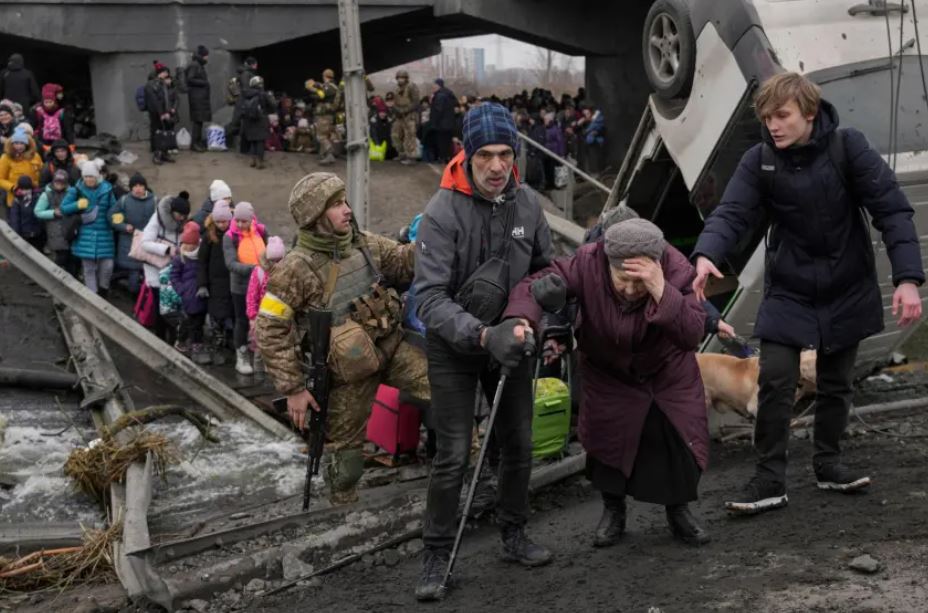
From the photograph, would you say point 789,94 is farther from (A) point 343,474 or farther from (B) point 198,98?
(B) point 198,98

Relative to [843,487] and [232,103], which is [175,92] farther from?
[843,487]

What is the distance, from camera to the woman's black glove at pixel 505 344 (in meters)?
4.43

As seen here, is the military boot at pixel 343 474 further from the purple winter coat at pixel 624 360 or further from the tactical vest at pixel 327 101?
the tactical vest at pixel 327 101

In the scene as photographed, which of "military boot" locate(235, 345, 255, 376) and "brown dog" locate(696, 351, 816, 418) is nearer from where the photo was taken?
"brown dog" locate(696, 351, 816, 418)

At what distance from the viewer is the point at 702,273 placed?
4812 mm

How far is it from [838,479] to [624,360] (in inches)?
56.1

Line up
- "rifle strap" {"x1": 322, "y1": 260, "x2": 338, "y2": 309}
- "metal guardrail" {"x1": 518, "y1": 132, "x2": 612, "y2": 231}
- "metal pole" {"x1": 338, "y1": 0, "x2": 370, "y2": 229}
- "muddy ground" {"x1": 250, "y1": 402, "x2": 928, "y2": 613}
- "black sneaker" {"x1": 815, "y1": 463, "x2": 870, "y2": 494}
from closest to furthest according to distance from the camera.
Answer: "muddy ground" {"x1": 250, "y1": 402, "x2": 928, "y2": 613}, "black sneaker" {"x1": 815, "y1": 463, "x2": 870, "y2": 494}, "rifle strap" {"x1": 322, "y1": 260, "x2": 338, "y2": 309}, "metal pole" {"x1": 338, "y1": 0, "x2": 370, "y2": 229}, "metal guardrail" {"x1": 518, "y1": 132, "x2": 612, "y2": 231}

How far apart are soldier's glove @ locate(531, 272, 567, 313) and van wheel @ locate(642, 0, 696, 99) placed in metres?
3.78

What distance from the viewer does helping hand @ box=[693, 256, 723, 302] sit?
473cm

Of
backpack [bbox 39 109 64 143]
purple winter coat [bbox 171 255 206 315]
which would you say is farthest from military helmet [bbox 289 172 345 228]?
backpack [bbox 39 109 64 143]

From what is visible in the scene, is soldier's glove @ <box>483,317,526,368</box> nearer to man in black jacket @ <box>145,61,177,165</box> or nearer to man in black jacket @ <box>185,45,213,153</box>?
man in black jacket @ <box>145,61,177,165</box>

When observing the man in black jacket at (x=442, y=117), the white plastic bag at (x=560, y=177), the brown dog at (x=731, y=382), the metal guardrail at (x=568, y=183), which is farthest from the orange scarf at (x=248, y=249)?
the man in black jacket at (x=442, y=117)

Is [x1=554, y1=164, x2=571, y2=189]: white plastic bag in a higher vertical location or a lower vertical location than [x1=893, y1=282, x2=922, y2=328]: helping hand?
lower

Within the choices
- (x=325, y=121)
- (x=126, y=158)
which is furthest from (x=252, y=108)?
(x=126, y=158)
